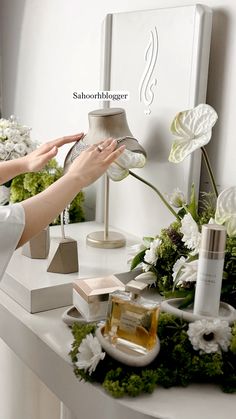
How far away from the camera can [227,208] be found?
98 cm

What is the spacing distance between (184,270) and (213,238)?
0.46 feet

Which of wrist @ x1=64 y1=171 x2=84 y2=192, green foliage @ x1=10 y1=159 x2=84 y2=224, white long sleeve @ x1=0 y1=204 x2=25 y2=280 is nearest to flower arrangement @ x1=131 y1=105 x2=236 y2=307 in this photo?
wrist @ x1=64 y1=171 x2=84 y2=192

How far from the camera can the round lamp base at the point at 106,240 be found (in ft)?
4.63

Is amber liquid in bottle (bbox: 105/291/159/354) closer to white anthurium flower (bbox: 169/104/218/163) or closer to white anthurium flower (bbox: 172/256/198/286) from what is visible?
white anthurium flower (bbox: 172/256/198/286)

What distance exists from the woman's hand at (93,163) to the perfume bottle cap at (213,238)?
244 mm

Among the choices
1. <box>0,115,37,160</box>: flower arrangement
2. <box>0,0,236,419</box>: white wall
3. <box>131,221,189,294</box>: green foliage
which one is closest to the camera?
<box>131,221,189,294</box>: green foliage

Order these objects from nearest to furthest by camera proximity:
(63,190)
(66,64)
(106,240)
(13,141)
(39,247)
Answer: (63,190) < (39,247) < (106,240) < (13,141) < (66,64)

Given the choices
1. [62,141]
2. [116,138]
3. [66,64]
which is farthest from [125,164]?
[66,64]

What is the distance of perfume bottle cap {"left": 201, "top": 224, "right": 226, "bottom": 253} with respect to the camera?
0.87m

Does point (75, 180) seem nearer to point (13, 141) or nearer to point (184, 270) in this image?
point (184, 270)

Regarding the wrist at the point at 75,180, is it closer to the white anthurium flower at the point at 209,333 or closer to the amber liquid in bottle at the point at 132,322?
the amber liquid in bottle at the point at 132,322

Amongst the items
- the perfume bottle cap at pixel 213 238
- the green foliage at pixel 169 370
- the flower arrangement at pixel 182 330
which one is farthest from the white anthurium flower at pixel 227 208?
the green foliage at pixel 169 370

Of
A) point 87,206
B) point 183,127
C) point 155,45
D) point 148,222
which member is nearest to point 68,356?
point 183,127
